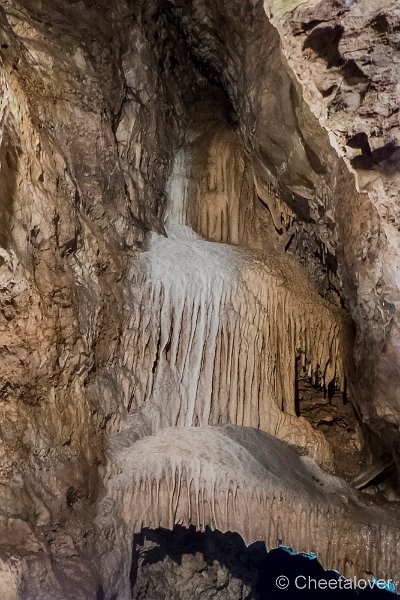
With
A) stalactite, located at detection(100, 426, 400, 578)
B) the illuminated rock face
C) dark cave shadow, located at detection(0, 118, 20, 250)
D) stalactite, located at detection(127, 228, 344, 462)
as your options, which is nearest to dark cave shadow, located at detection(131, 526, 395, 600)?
stalactite, located at detection(100, 426, 400, 578)

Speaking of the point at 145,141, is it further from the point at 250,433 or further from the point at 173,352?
the point at 250,433

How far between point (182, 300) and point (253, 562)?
319cm

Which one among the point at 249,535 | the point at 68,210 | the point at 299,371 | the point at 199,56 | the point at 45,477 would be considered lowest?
the point at 249,535

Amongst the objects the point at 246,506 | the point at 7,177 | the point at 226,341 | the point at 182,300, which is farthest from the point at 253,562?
the point at 7,177

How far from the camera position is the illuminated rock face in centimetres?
317

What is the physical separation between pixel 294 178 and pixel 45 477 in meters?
2.77

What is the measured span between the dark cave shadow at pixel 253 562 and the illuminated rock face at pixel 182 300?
759 mm

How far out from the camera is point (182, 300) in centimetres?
431

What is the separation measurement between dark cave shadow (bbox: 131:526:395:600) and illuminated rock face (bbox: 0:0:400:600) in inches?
29.9

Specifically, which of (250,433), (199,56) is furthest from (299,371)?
(199,56)

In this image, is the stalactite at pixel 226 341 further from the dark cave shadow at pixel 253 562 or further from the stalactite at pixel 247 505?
the dark cave shadow at pixel 253 562

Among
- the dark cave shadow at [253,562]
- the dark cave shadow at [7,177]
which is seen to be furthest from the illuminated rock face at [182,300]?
the dark cave shadow at [253,562]

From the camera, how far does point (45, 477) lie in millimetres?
3129

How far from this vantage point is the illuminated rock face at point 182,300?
317cm
